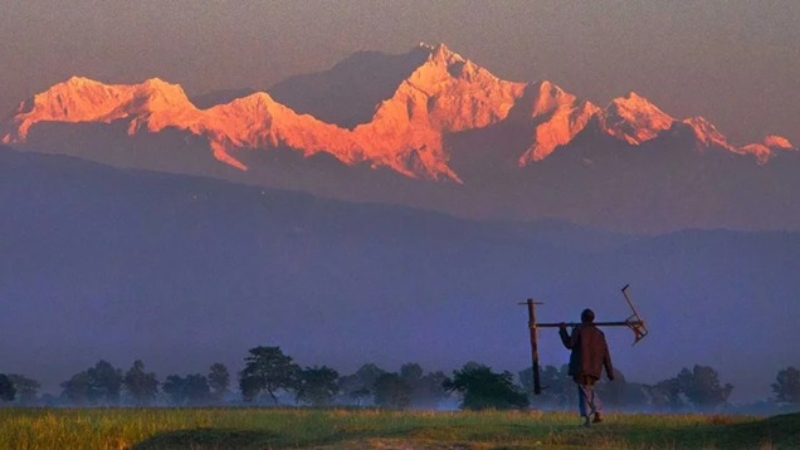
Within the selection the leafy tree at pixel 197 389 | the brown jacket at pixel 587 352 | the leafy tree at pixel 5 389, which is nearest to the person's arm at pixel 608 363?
the brown jacket at pixel 587 352

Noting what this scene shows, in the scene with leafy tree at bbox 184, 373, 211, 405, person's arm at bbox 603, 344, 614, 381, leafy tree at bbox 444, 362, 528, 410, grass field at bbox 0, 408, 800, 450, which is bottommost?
grass field at bbox 0, 408, 800, 450

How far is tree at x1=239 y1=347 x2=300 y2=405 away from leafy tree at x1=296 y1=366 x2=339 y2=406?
130cm

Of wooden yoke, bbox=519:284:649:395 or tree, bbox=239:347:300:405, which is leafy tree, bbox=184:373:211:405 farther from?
wooden yoke, bbox=519:284:649:395

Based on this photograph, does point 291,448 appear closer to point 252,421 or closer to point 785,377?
point 252,421

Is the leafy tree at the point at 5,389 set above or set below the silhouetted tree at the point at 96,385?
below

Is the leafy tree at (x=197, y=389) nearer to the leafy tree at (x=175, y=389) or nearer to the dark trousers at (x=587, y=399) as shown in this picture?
the leafy tree at (x=175, y=389)

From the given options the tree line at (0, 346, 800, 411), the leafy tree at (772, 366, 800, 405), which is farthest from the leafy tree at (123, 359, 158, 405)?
the leafy tree at (772, 366, 800, 405)

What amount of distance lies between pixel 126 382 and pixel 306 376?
40504mm

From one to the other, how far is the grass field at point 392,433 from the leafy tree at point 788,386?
126411mm

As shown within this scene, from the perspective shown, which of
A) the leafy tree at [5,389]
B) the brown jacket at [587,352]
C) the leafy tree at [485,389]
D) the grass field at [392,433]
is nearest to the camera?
the grass field at [392,433]

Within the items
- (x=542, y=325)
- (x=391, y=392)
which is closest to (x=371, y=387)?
(x=391, y=392)

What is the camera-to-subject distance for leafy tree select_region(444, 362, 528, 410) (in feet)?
315

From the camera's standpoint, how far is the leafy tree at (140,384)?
171 metres

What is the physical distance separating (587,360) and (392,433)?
22.5 feet
